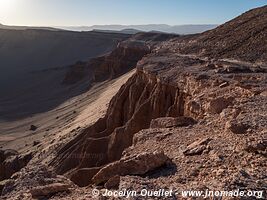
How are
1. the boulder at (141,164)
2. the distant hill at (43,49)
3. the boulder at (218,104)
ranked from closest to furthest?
the boulder at (141,164), the boulder at (218,104), the distant hill at (43,49)

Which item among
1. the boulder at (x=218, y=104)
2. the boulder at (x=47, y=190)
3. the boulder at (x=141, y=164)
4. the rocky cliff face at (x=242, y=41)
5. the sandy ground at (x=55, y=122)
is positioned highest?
the rocky cliff face at (x=242, y=41)

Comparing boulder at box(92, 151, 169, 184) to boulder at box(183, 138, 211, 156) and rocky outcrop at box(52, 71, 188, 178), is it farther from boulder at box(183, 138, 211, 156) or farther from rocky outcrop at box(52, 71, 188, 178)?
rocky outcrop at box(52, 71, 188, 178)

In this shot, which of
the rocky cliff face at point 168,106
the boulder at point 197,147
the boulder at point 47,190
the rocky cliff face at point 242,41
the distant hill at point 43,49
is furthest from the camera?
the distant hill at point 43,49

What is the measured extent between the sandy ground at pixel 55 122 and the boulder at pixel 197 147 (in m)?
17.3

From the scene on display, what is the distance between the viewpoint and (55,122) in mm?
34875

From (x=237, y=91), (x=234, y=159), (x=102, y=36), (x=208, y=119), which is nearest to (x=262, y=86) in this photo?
(x=237, y=91)

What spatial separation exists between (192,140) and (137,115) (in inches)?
308

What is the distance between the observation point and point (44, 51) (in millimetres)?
86500

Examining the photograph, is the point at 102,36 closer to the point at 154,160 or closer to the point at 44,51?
the point at 44,51

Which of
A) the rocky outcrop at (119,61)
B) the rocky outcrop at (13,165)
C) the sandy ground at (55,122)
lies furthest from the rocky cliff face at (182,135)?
the rocky outcrop at (119,61)

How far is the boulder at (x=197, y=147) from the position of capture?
7477 mm

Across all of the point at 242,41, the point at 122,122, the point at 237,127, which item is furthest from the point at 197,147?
the point at 242,41

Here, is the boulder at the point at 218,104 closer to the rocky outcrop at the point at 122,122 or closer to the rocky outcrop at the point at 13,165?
the rocky outcrop at the point at 122,122

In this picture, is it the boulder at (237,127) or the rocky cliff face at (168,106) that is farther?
the rocky cliff face at (168,106)
